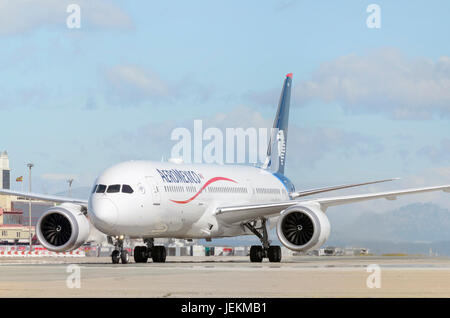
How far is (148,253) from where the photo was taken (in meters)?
38.1

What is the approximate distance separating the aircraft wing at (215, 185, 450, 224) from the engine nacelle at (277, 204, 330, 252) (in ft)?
3.29

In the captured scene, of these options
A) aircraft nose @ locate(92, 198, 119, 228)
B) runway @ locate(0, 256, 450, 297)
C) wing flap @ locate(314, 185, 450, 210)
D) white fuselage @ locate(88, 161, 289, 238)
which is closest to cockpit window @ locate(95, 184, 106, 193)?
white fuselage @ locate(88, 161, 289, 238)

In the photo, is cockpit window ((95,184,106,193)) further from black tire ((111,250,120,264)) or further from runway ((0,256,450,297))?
runway ((0,256,450,297))

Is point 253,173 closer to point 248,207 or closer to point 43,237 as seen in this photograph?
point 248,207

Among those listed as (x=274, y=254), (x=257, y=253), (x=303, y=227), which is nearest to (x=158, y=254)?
(x=257, y=253)

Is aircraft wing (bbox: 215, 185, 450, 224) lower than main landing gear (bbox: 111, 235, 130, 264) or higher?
higher

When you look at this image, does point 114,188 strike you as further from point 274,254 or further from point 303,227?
point 274,254

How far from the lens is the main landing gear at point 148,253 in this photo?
37.6 meters

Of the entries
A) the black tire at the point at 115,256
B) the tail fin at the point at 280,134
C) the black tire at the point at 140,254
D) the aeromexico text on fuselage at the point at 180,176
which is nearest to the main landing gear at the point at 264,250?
the aeromexico text on fuselage at the point at 180,176

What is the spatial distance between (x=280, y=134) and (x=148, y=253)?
13.9 m

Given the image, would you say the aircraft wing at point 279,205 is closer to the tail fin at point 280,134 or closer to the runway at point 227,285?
the tail fin at point 280,134

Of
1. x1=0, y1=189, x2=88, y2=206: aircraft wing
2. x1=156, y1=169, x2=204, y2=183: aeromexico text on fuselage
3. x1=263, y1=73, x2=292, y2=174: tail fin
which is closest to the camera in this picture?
x1=156, y1=169, x2=204, y2=183: aeromexico text on fuselage

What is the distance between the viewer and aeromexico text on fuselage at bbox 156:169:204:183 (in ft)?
119
